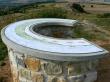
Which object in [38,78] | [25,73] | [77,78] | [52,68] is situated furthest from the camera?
[25,73]

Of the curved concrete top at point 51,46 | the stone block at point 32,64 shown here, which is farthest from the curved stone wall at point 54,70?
the curved concrete top at point 51,46

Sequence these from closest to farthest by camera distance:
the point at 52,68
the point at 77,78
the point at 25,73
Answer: the point at 52,68
the point at 77,78
the point at 25,73

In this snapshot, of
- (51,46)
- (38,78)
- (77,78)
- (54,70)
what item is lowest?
(38,78)

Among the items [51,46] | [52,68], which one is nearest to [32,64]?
[52,68]

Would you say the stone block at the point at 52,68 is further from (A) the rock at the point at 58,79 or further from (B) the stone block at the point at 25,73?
(B) the stone block at the point at 25,73

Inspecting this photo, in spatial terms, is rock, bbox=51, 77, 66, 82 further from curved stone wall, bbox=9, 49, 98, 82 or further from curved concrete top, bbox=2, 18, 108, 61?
curved concrete top, bbox=2, 18, 108, 61

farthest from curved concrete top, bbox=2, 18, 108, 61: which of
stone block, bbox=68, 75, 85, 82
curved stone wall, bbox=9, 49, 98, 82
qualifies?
stone block, bbox=68, 75, 85, 82

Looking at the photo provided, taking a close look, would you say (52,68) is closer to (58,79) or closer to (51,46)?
(58,79)

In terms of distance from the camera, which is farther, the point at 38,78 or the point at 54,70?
the point at 38,78

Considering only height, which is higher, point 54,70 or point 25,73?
point 54,70
